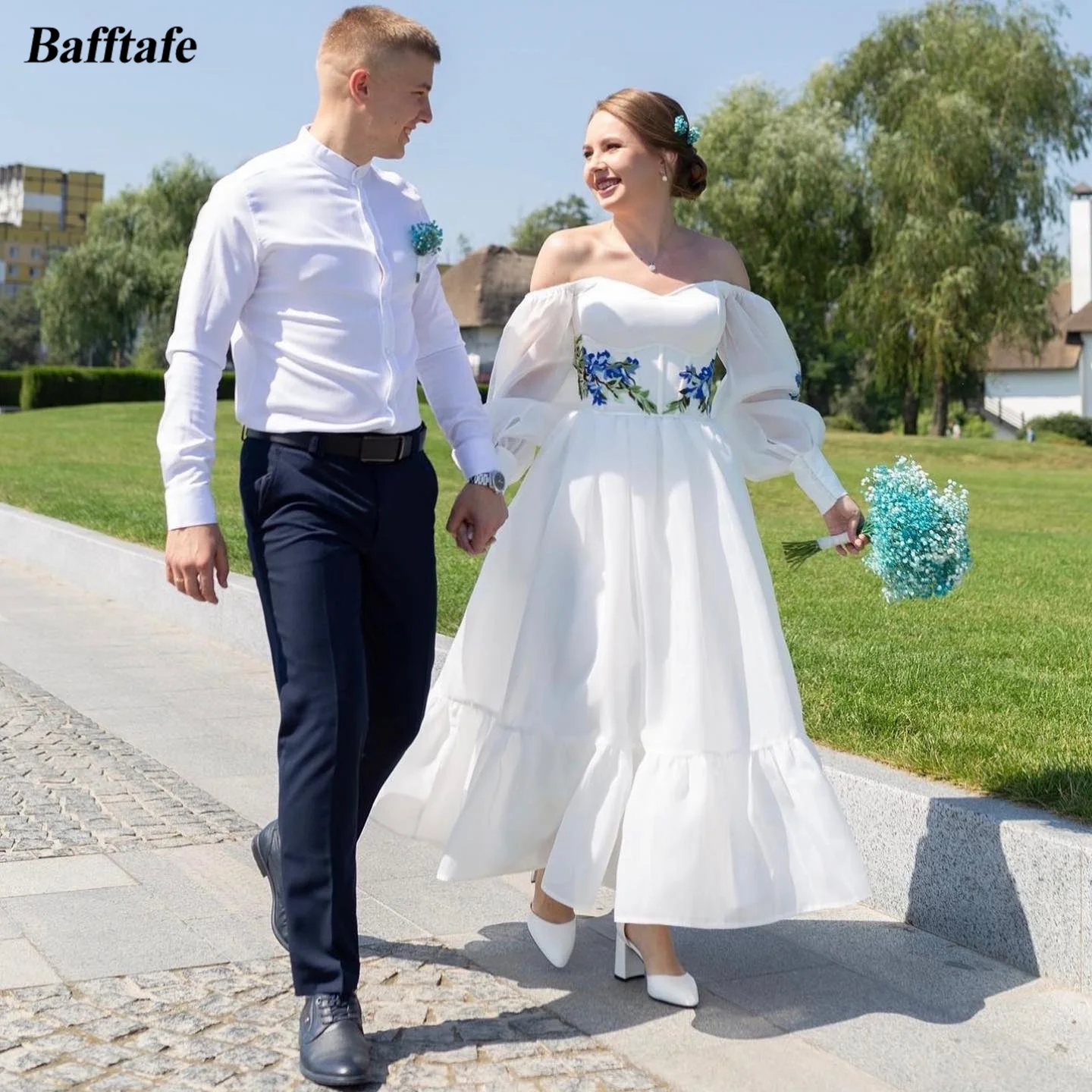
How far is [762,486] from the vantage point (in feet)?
76.8

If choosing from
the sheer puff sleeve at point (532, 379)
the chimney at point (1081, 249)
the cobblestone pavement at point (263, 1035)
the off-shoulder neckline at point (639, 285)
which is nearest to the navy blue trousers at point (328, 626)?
the cobblestone pavement at point (263, 1035)

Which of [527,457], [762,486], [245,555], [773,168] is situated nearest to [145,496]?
[245,555]

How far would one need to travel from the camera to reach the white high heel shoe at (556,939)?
396 cm

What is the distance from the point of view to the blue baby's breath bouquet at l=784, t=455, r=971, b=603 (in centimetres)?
412

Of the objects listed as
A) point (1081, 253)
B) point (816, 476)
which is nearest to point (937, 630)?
point (816, 476)

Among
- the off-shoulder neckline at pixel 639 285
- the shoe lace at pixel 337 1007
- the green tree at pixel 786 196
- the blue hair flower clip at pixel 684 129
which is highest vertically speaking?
the green tree at pixel 786 196

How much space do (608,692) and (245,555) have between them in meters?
7.91

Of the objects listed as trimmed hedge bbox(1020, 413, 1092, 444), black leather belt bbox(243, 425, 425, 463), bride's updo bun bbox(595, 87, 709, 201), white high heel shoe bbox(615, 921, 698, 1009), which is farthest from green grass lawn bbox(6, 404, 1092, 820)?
trimmed hedge bbox(1020, 413, 1092, 444)

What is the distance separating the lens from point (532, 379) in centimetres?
426

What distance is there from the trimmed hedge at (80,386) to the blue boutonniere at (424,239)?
46.1m

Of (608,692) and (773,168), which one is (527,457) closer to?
(608,692)

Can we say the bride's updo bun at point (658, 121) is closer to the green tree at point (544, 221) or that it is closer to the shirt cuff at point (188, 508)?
the shirt cuff at point (188, 508)

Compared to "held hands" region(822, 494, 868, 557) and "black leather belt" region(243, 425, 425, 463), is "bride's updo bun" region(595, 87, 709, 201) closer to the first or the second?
"held hands" region(822, 494, 868, 557)

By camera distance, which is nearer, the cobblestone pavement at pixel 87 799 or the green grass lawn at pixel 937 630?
the green grass lawn at pixel 937 630
